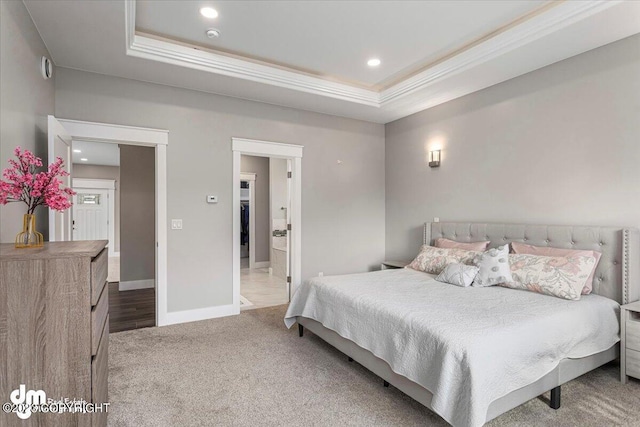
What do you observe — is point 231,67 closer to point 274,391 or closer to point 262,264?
point 274,391

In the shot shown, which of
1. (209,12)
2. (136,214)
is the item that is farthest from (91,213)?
(209,12)

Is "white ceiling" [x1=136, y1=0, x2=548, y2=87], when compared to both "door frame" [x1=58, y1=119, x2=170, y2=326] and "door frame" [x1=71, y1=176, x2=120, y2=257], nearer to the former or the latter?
"door frame" [x1=58, y1=119, x2=170, y2=326]

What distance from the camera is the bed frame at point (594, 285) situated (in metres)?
2.13

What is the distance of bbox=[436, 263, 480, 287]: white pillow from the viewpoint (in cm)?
316

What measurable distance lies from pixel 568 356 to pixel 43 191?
10.4 ft

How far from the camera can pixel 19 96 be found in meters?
2.26

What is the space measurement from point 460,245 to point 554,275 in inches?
48.8

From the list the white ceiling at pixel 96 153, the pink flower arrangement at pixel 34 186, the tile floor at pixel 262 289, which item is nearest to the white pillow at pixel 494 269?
the tile floor at pixel 262 289

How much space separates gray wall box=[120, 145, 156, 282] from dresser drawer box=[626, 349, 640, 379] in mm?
5861

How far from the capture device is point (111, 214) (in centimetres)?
973

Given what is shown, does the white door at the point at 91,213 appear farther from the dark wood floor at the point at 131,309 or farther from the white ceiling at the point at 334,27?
the white ceiling at the point at 334,27

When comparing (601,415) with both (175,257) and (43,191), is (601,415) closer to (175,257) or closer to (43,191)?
(43,191)

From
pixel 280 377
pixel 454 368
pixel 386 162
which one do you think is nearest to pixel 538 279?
pixel 454 368

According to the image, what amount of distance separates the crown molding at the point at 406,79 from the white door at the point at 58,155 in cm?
93
